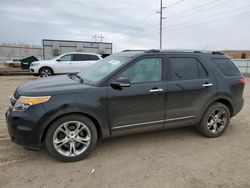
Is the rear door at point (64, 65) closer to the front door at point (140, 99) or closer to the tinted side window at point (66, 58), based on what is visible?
the tinted side window at point (66, 58)

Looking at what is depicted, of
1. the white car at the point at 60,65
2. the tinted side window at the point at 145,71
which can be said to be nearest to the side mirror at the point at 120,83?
the tinted side window at the point at 145,71

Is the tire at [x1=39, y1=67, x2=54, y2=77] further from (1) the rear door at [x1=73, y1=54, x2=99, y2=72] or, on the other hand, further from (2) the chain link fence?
(2) the chain link fence

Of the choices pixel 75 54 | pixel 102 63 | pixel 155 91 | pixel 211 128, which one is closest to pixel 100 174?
pixel 155 91

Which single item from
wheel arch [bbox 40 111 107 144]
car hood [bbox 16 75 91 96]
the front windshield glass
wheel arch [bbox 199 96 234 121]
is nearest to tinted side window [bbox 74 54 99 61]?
the front windshield glass

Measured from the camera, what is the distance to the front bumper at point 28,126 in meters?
3.18

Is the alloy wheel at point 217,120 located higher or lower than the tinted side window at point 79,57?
lower

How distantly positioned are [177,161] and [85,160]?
1451 millimetres

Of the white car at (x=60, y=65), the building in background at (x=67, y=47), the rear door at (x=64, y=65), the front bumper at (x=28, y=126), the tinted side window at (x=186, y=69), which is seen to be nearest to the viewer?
the front bumper at (x=28, y=126)

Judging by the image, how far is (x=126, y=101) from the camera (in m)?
3.63

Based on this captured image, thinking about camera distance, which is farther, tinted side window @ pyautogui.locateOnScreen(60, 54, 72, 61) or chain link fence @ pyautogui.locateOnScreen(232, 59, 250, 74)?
chain link fence @ pyautogui.locateOnScreen(232, 59, 250, 74)

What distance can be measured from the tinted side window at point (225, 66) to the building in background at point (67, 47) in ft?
59.0

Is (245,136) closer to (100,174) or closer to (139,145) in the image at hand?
(139,145)

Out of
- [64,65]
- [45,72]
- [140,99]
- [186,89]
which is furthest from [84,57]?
[140,99]

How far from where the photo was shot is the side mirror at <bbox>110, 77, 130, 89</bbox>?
3.48 m
